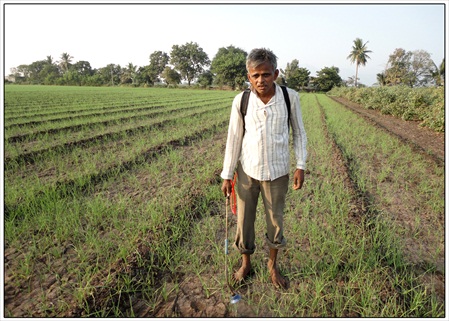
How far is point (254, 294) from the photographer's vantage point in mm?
1866

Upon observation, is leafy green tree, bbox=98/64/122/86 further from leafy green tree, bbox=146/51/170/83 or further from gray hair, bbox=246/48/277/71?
gray hair, bbox=246/48/277/71

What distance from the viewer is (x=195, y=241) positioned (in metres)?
2.43

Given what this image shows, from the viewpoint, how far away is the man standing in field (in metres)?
1.63

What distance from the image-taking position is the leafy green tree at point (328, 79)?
46.0 m

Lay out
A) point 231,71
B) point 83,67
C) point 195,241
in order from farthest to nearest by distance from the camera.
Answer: point 83,67, point 231,71, point 195,241

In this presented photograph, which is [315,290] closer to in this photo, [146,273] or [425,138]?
[146,273]

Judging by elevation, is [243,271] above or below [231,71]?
below

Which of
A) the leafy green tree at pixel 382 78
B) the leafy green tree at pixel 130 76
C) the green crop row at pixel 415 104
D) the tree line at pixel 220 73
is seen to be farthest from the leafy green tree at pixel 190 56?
the green crop row at pixel 415 104

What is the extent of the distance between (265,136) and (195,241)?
1.27 m

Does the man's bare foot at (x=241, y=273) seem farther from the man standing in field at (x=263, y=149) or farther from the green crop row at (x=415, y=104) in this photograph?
the green crop row at (x=415, y=104)

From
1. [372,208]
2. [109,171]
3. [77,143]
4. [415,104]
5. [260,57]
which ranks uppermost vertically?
[260,57]

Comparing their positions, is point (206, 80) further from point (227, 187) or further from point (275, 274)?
point (275, 274)

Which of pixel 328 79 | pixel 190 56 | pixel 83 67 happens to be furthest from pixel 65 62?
pixel 328 79

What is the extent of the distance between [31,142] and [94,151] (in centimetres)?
162
